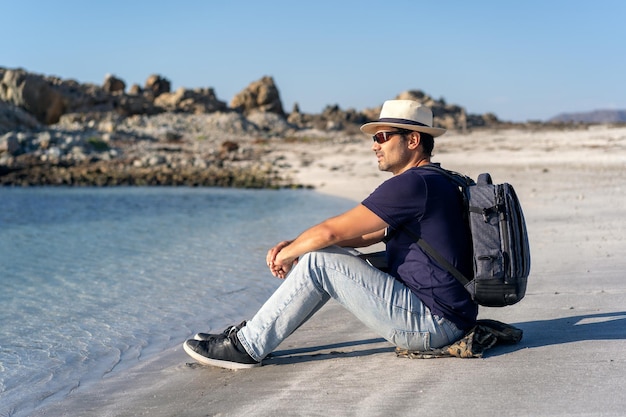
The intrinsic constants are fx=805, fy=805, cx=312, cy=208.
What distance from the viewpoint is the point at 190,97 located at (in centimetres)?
5566

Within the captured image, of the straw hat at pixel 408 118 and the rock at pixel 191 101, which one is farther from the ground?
the rock at pixel 191 101

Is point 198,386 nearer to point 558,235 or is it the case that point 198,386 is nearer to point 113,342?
point 113,342

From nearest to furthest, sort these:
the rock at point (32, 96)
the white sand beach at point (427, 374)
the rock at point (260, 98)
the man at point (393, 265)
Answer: the white sand beach at point (427, 374)
the man at point (393, 265)
the rock at point (32, 96)
the rock at point (260, 98)

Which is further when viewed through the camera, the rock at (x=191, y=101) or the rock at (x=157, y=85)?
the rock at (x=157, y=85)

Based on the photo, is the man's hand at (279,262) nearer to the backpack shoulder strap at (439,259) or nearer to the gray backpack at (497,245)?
the backpack shoulder strap at (439,259)

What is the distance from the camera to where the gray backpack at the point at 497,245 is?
13.1 ft

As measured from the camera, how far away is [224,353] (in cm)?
448

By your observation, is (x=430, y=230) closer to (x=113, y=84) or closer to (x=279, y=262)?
(x=279, y=262)

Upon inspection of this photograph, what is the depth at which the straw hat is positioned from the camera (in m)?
4.34

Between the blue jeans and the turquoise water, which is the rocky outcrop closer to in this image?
the turquoise water

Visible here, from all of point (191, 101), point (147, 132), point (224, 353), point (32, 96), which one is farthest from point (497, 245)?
point (191, 101)

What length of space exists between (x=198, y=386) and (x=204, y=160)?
73.5ft

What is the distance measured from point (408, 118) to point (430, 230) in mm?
646

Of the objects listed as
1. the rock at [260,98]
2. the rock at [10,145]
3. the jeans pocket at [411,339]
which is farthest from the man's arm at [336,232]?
the rock at [260,98]
